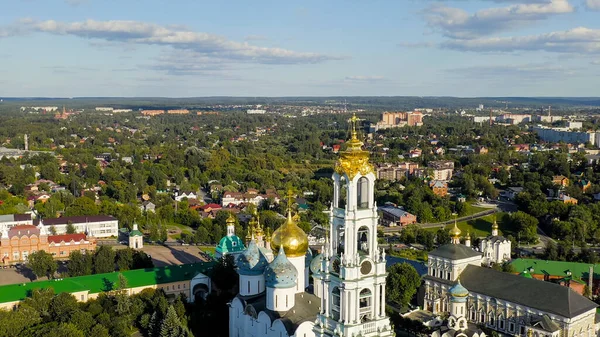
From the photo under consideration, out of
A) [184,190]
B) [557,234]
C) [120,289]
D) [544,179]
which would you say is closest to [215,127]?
[184,190]

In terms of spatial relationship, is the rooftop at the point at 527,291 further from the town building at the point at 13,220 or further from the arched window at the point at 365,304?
the town building at the point at 13,220

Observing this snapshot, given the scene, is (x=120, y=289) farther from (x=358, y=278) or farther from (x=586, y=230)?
(x=586, y=230)

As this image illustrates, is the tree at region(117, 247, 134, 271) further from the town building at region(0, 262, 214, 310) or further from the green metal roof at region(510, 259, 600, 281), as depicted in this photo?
the green metal roof at region(510, 259, 600, 281)

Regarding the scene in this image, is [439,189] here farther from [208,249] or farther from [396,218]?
[208,249]

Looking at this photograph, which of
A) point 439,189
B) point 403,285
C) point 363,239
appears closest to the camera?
point 363,239

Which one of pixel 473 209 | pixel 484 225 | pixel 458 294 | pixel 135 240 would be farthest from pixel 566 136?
pixel 458 294
